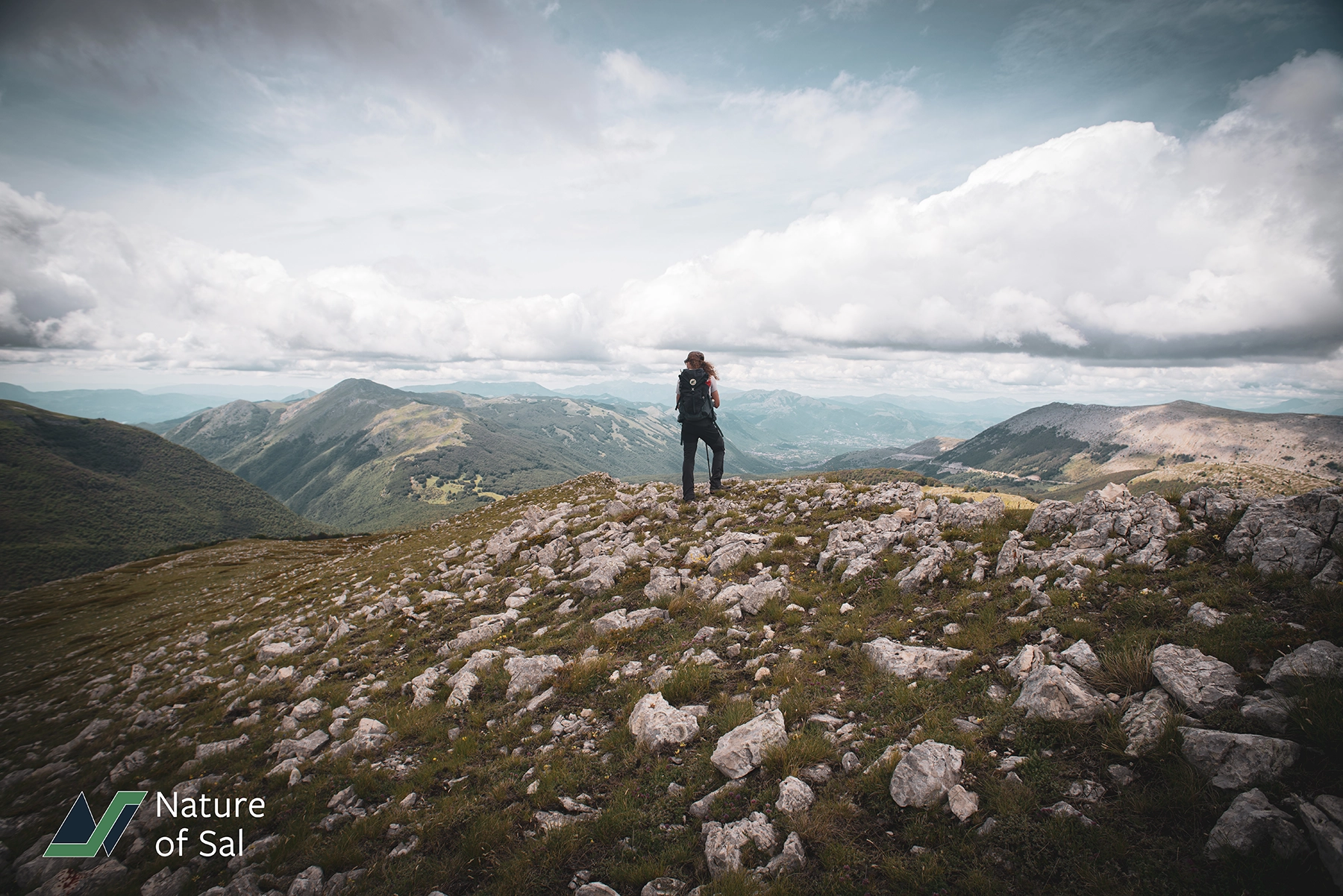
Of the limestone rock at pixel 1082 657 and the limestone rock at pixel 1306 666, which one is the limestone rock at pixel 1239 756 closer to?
the limestone rock at pixel 1306 666

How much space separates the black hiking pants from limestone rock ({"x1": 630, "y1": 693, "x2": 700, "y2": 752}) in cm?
1113

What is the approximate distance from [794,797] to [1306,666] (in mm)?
6729

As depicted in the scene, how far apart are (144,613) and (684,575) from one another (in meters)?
52.4

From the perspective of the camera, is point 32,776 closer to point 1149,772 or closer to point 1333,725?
point 1149,772

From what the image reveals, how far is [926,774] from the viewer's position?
6320mm

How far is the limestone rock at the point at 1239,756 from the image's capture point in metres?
5.20

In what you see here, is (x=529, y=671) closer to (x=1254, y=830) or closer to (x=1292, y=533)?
(x=1254, y=830)

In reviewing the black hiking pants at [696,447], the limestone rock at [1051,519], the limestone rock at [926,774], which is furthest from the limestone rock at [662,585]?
the limestone rock at [1051,519]

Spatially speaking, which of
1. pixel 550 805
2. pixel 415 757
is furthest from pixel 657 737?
pixel 415 757

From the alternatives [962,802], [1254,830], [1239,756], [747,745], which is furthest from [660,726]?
[1239,756]

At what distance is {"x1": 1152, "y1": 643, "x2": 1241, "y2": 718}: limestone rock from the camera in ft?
20.2

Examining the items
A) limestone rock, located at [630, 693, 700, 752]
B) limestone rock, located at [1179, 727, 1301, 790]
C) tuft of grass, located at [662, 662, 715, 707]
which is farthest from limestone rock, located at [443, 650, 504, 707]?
limestone rock, located at [1179, 727, 1301, 790]

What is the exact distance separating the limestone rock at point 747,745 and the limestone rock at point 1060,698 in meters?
3.58

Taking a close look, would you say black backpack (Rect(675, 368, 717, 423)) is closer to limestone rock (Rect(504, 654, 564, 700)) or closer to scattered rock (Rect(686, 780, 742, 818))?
limestone rock (Rect(504, 654, 564, 700))
